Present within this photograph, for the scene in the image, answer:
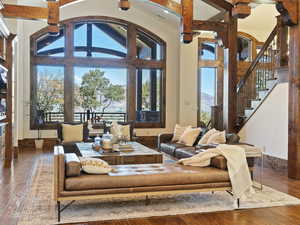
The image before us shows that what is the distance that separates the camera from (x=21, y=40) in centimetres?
958

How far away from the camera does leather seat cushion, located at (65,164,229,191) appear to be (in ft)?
11.6

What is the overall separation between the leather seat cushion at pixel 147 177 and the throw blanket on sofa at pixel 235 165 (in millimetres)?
111

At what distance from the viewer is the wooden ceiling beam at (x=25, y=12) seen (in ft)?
18.8

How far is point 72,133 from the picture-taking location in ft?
25.6

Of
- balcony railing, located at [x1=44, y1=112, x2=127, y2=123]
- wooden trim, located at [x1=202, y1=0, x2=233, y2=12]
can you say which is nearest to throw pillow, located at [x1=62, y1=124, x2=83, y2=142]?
balcony railing, located at [x1=44, y1=112, x2=127, y2=123]

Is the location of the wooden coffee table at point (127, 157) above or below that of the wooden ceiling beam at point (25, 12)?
below

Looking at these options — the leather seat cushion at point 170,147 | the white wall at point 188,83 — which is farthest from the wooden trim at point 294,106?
the white wall at point 188,83

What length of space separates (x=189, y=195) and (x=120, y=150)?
1.95 m

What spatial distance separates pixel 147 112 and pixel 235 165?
7079mm

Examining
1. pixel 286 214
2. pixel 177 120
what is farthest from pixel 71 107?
pixel 286 214

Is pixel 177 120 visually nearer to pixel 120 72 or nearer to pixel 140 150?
pixel 120 72

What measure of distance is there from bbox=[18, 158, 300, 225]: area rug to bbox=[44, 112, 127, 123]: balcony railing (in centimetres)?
564

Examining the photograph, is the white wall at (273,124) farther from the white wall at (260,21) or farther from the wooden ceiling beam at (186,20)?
the white wall at (260,21)

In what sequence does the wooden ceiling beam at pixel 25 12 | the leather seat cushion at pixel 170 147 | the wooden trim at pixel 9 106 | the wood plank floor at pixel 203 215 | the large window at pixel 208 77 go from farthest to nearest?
1. the large window at pixel 208 77
2. the leather seat cushion at pixel 170 147
3. the wooden trim at pixel 9 106
4. the wooden ceiling beam at pixel 25 12
5. the wood plank floor at pixel 203 215
